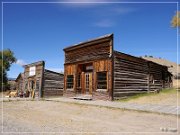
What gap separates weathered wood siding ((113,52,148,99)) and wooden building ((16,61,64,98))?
37.5ft

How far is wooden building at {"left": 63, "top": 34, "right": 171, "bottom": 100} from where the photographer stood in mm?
21125

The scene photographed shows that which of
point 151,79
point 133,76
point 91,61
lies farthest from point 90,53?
point 151,79

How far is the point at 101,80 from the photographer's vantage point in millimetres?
21969

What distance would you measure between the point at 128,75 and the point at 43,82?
12.0m

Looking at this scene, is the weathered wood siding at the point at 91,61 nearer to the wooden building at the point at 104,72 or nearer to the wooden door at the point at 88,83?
the wooden building at the point at 104,72

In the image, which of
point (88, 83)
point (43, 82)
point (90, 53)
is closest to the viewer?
point (90, 53)

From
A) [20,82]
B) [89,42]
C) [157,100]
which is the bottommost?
[157,100]

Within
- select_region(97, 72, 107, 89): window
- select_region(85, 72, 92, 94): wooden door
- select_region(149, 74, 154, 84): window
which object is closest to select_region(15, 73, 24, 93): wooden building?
select_region(85, 72, 92, 94): wooden door

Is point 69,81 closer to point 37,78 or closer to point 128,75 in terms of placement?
point 37,78

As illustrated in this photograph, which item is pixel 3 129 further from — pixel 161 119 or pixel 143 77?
pixel 143 77

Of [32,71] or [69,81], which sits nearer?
[69,81]

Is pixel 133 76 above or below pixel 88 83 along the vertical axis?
above

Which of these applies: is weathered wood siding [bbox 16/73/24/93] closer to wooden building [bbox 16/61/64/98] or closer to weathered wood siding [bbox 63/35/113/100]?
wooden building [bbox 16/61/64/98]

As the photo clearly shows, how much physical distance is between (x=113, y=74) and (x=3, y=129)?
1258 cm
